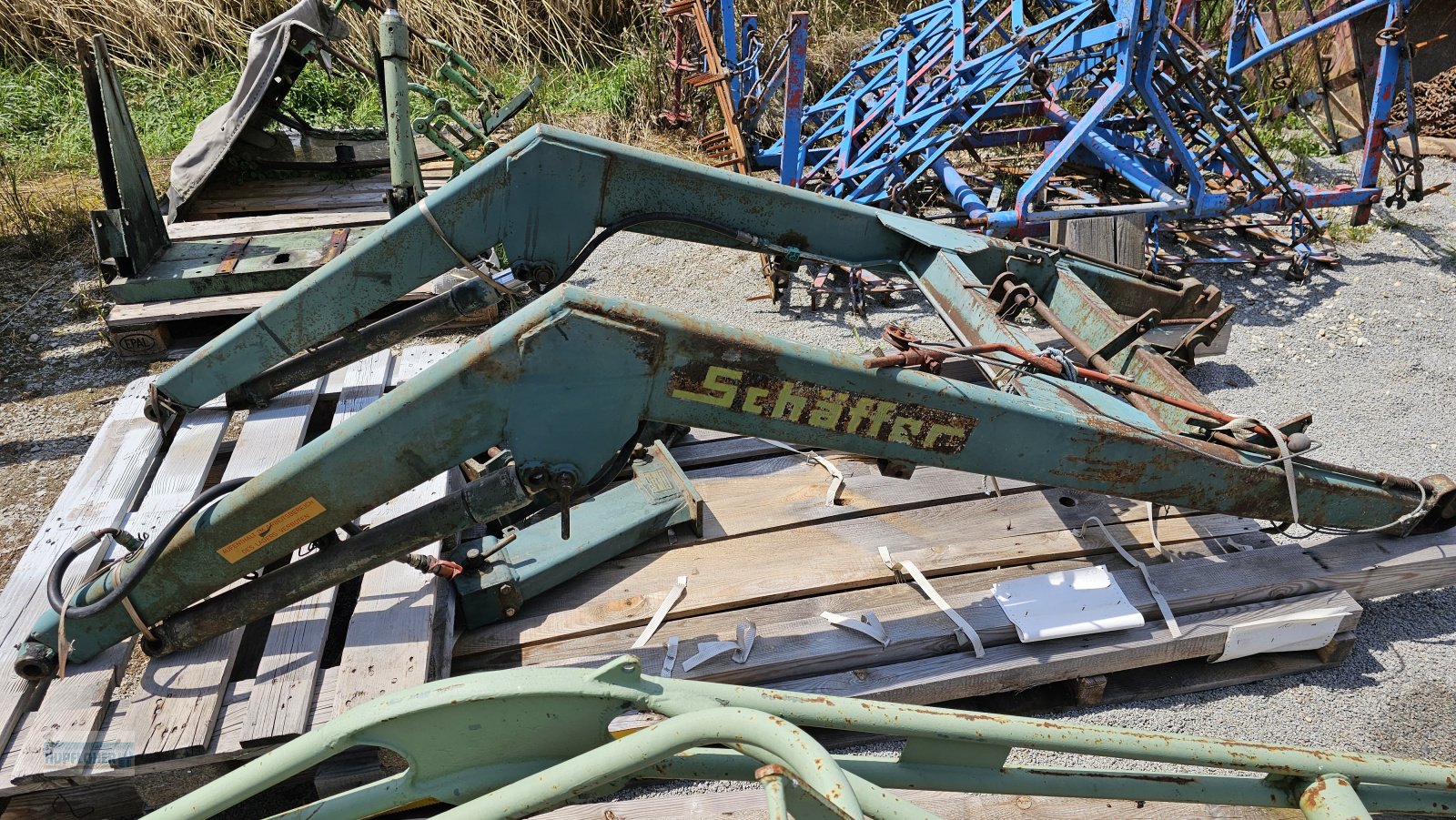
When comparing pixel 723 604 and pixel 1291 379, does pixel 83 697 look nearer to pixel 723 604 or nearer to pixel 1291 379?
pixel 723 604

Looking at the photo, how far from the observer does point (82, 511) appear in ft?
9.45

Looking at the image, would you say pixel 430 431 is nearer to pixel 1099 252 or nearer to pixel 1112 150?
pixel 1099 252

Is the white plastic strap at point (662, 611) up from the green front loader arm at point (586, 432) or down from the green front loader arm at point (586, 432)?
down

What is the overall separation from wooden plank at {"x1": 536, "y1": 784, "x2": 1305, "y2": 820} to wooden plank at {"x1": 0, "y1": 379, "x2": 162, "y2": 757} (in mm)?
1487

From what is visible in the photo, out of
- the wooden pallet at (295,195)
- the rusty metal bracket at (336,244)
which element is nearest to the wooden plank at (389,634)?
the rusty metal bracket at (336,244)

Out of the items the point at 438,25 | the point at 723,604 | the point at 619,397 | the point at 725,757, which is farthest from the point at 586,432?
the point at 438,25

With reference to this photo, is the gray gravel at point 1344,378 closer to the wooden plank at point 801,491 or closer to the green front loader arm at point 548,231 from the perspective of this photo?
the wooden plank at point 801,491

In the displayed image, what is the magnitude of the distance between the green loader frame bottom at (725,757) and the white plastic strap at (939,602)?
0.75 meters

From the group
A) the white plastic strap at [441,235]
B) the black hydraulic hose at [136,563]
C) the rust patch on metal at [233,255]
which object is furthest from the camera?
the rust patch on metal at [233,255]

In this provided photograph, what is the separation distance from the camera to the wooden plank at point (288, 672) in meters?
2.20

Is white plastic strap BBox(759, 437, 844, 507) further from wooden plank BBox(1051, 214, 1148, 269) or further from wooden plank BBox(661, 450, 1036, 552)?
wooden plank BBox(1051, 214, 1148, 269)

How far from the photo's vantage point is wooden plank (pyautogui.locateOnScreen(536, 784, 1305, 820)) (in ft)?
7.45

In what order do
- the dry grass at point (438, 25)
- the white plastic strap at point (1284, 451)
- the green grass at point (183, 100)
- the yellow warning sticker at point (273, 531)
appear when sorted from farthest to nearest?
the dry grass at point (438, 25) → the green grass at point (183, 100) → the white plastic strap at point (1284, 451) → the yellow warning sticker at point (273, 531)

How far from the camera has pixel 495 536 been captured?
2.85 m
